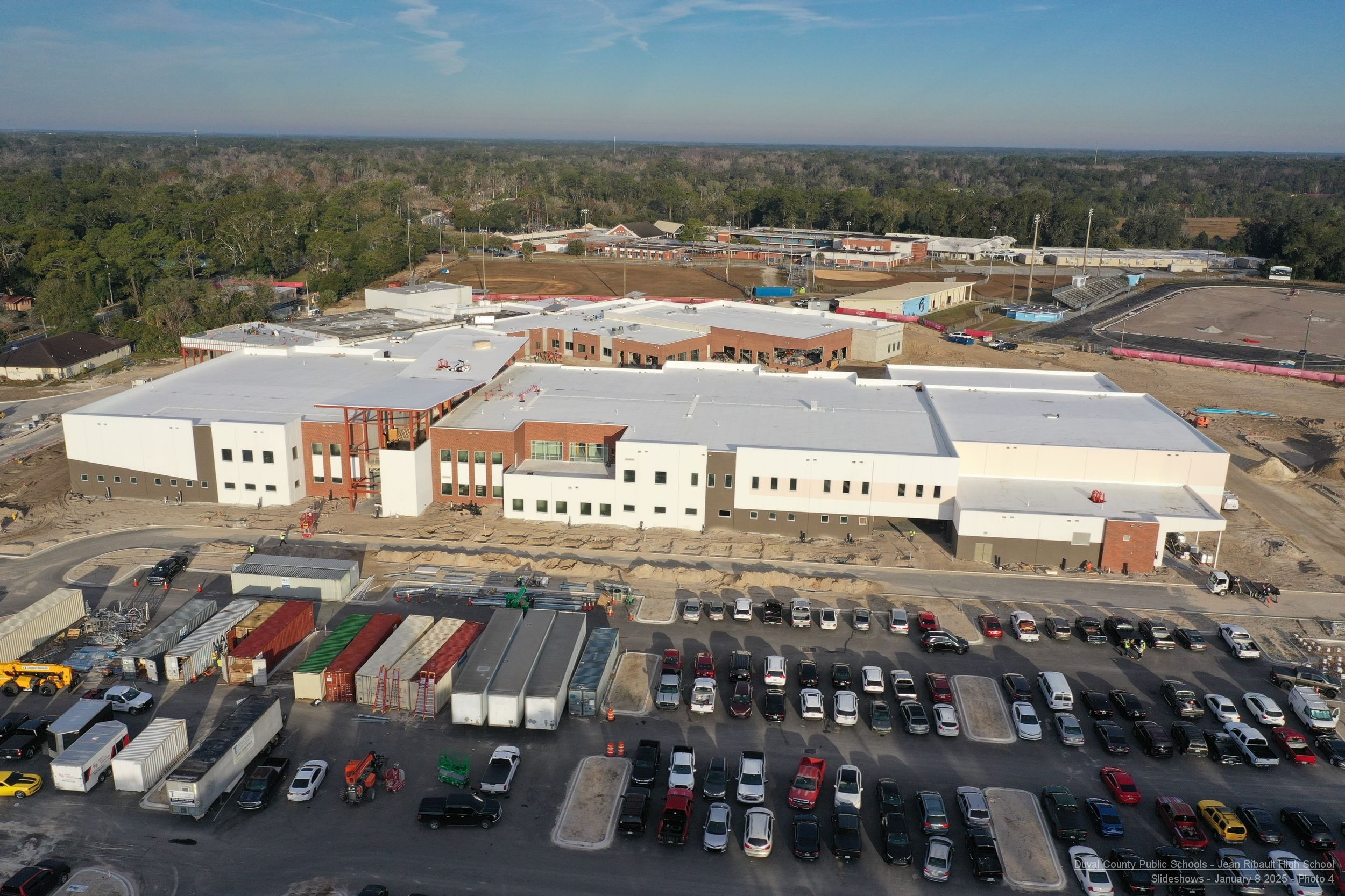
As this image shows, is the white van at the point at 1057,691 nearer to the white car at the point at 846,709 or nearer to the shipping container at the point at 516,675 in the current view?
the white car at the point at 846,709

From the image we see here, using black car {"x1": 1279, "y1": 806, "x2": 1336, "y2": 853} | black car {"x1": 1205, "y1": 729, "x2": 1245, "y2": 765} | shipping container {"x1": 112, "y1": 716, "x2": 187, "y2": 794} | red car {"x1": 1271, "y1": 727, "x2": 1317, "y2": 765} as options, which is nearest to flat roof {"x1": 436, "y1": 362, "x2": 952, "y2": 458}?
black car {"x1": 1205, "y1": 729, "x2": 1245, "y2": 765}

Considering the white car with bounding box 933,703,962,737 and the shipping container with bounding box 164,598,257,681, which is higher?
the shipping container with bounding box 164,598,257,681

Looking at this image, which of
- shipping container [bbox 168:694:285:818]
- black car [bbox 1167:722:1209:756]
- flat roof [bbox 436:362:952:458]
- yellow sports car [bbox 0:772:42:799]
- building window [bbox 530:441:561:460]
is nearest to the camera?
shipping container [bbox 168:694:285:818]

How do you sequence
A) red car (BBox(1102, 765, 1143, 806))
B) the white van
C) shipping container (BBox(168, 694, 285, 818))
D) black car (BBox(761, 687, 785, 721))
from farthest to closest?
the white van < black car (BBox(761, 687, 785, 721)) < red car (BBox(1102, 765, 1143, 806)) < shipping container (BBox(168, 694, 285, 818))

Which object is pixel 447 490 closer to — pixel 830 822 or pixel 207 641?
pixel 207 641

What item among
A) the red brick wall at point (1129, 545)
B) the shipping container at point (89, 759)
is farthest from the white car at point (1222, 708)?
the shipping container at point (89, 759)

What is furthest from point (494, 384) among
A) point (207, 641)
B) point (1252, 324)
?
point (1252, 324)

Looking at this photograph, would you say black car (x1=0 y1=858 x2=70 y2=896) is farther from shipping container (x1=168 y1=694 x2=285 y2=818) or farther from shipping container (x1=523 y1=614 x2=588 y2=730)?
shipping container (x1=523 y1=614 x2=588 y2=730)
